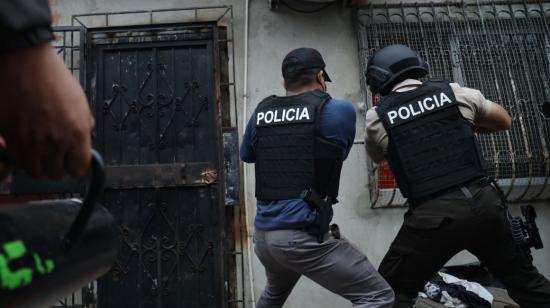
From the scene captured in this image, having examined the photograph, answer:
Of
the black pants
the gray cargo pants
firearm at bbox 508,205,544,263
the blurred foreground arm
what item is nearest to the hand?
the blurred foreground arm

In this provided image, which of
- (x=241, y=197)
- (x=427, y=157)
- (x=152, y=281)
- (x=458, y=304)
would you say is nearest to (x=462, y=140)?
(x=427, y=157)

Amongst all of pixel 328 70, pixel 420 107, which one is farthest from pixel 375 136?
pixel 328 70

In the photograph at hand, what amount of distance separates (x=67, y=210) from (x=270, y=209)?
1.67 metres

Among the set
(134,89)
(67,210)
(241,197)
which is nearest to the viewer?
(67,210)

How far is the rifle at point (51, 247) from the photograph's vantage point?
94 centimetres

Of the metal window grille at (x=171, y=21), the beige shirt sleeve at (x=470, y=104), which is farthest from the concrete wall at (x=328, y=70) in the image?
the beige shirt sleeve at (x=470, y=104)

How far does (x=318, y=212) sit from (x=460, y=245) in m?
0.73

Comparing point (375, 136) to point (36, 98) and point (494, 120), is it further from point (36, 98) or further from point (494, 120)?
point (36, 98)

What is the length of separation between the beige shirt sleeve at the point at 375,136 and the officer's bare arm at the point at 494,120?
0.53m

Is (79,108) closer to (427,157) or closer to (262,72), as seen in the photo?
(427,157)

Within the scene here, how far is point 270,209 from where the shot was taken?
110 inches

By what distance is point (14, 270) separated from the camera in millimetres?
926

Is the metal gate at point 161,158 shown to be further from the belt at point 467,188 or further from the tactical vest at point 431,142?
the belt at point 467,188

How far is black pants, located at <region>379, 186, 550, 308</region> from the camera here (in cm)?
259
